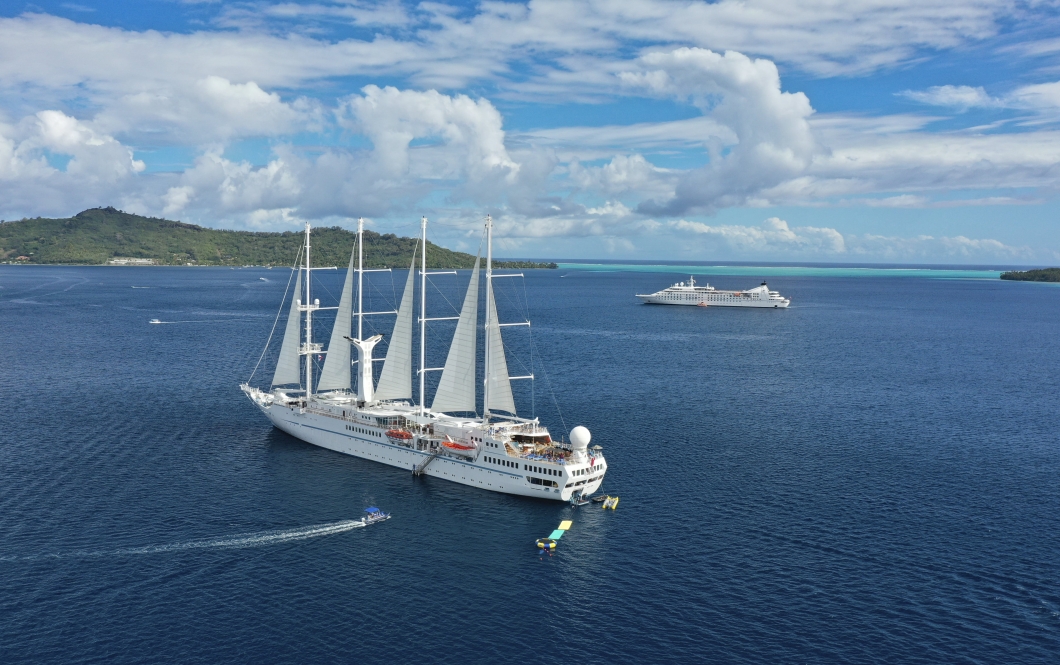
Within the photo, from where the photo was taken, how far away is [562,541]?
207ft

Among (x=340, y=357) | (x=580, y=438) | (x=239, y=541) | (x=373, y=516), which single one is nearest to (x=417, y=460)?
(x=373, y=516)

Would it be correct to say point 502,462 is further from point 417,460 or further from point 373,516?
point 373,516

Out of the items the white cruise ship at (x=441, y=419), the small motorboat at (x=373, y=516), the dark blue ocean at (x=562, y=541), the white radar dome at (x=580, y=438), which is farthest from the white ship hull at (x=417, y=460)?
the small motorboat at (x=373, y=516)

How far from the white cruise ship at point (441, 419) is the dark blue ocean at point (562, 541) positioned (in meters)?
2.23

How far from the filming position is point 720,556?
195ft

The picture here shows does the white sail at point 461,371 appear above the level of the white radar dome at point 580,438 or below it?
above

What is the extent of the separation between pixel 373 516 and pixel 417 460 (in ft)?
43.6

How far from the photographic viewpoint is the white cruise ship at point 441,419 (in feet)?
237

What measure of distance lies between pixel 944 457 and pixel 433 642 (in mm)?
63485

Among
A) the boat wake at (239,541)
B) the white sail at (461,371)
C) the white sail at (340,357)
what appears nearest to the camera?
the boat wake at (239,541)

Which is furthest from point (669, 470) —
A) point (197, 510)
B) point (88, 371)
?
point (88, 371)

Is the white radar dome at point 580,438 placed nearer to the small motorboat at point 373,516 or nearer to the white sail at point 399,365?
the small motorboat at point 373,516

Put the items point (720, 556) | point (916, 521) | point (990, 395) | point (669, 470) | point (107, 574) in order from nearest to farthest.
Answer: point (107, 574) → point (720, 556) → point (916, 521) → point (669, 470) → point (990, 395)

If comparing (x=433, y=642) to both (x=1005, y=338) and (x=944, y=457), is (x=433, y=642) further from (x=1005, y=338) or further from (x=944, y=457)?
(x=1005, y=338)
